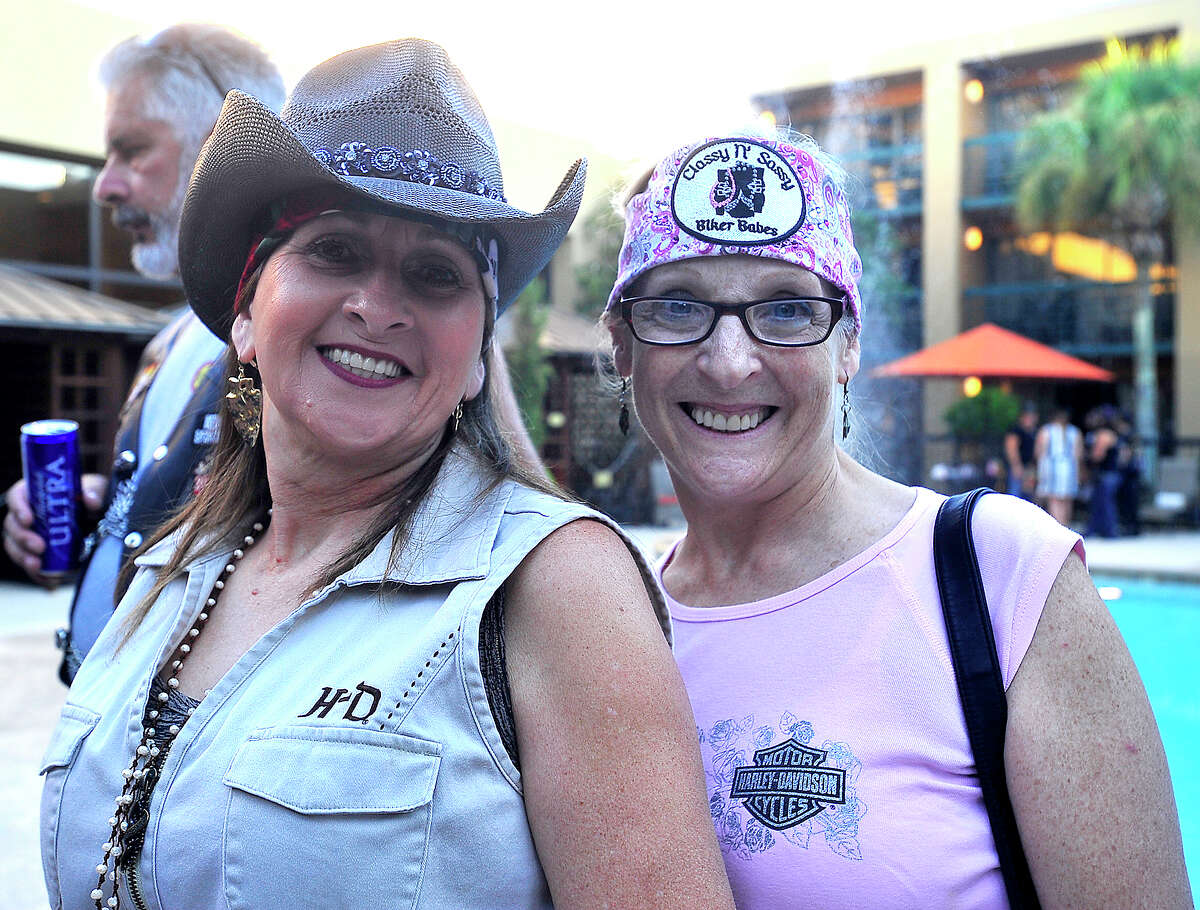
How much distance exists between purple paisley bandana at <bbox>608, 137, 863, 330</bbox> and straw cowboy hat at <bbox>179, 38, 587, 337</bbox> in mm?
173

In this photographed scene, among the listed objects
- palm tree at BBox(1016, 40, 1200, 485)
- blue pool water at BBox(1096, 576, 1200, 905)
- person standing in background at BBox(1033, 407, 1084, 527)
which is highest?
palm tree at BBox(1016, 40, 1200, 485)

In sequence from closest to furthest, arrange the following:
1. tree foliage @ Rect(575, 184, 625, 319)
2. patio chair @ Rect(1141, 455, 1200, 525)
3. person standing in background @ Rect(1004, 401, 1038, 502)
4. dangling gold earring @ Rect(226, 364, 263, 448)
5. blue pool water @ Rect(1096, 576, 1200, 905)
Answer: dangling gold earring @ Rect(226, 364, 263, 448) → blue pool water @ Rect(1096, 576, 1200, 905) → person standing in background @ Rect(1004, 401, 1038, 502) → patio chair @ Rect(1141, 455, 1200, 525) → tree foliage @ Rect(575, 184, 625, 319)

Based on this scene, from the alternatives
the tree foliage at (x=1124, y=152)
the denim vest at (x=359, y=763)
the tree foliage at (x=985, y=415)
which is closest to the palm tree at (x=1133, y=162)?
the tree foliage at (x=1124, y=152)

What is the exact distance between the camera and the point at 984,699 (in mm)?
1407

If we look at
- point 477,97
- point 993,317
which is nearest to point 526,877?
point 477,97

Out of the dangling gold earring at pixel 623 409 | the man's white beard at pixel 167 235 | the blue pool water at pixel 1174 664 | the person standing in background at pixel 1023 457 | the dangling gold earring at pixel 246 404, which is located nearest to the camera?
the dangling gold earring at pixel 246 404

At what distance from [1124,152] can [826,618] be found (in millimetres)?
18282

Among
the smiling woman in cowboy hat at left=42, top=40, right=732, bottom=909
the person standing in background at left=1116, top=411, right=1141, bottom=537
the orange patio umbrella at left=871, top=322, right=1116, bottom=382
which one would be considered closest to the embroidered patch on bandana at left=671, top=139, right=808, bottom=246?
the smiling woman in cowboy hat at left=42, top=40, right=732, bottom=909

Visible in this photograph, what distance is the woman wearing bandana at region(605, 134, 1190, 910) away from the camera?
137 cm

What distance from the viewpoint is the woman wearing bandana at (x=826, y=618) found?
4.49ft

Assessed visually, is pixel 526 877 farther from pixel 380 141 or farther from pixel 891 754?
pixel 380 141

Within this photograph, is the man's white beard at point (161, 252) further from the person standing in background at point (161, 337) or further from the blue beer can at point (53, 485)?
the blue beer can at point (53, 485)

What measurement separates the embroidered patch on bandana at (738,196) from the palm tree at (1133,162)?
17.9 meters

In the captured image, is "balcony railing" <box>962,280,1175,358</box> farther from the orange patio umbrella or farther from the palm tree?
the orange patio umbrella
